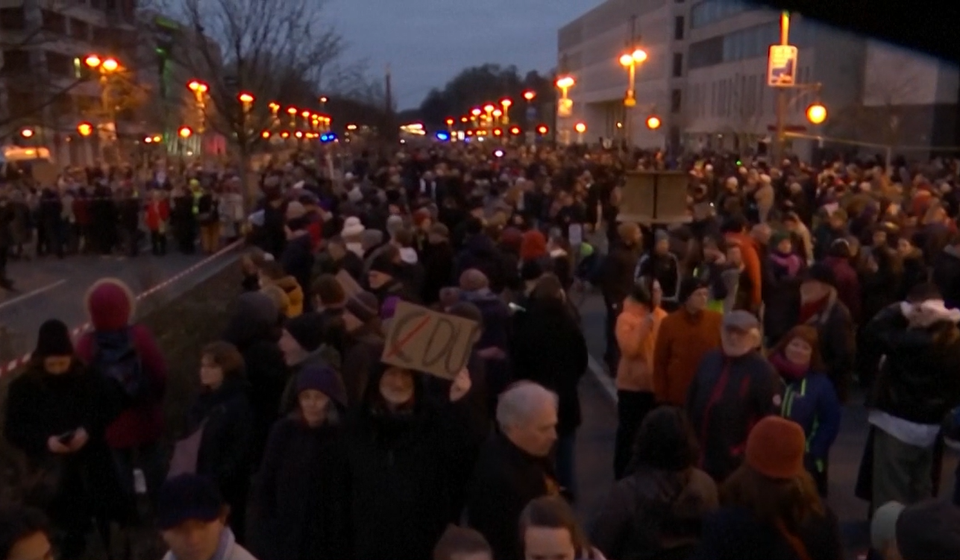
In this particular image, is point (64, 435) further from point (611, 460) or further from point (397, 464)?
point (611, 460)

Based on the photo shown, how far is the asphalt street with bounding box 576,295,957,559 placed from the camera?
7596mm

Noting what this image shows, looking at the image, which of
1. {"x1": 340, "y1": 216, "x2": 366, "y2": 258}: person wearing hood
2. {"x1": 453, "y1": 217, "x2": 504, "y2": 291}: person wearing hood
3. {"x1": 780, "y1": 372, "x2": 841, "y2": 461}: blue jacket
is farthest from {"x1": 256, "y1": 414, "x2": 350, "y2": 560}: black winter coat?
{"x1": 340, "y1": 216, "x2": 366, "y2": 258}: person wearing hood

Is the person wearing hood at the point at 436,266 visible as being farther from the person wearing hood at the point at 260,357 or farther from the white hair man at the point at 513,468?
the white hair man at the point at 513,468

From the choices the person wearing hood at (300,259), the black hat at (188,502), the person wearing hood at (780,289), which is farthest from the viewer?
the person wearing hood at (300,259)

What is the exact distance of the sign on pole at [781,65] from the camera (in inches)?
898

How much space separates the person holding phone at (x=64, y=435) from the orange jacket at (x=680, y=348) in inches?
129

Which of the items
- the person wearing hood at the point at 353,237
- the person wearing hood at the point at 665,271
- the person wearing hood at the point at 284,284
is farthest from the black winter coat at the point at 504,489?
the person wearing hood at the point at 353,237

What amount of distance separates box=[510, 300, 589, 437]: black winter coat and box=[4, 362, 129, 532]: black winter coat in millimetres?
2544

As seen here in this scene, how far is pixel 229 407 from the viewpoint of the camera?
18.4 ft

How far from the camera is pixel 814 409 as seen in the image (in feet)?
22.3

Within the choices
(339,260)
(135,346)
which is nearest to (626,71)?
(339,260)

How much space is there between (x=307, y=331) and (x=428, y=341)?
5.06ft

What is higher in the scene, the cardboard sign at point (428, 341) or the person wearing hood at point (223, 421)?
the cardboard sign at point (428, 341)

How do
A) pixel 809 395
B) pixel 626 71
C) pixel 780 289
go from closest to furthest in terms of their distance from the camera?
pixel 809 395, pixel 780 289, pixel 626 71
